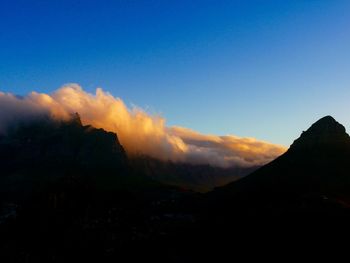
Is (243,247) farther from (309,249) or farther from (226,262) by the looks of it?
(309,249)

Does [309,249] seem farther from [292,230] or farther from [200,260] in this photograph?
[200,260]

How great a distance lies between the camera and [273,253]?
18462 cm

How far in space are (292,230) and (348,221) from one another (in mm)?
21608

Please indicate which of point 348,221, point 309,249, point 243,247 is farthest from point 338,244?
point 243,247

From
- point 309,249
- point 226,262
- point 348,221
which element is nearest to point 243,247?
point 226,262

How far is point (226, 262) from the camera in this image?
190375 mm

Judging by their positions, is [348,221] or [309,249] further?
[348,221]

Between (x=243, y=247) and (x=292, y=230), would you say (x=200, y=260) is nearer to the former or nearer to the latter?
(x=243, y=247)

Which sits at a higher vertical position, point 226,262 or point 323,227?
point 323,227

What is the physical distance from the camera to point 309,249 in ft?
589

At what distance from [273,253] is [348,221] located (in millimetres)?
34857

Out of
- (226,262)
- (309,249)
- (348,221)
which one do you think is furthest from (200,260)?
(348,221)

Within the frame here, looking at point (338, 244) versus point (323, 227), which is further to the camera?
point (323, 227)

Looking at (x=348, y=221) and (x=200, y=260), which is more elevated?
(x=348, y=221)
